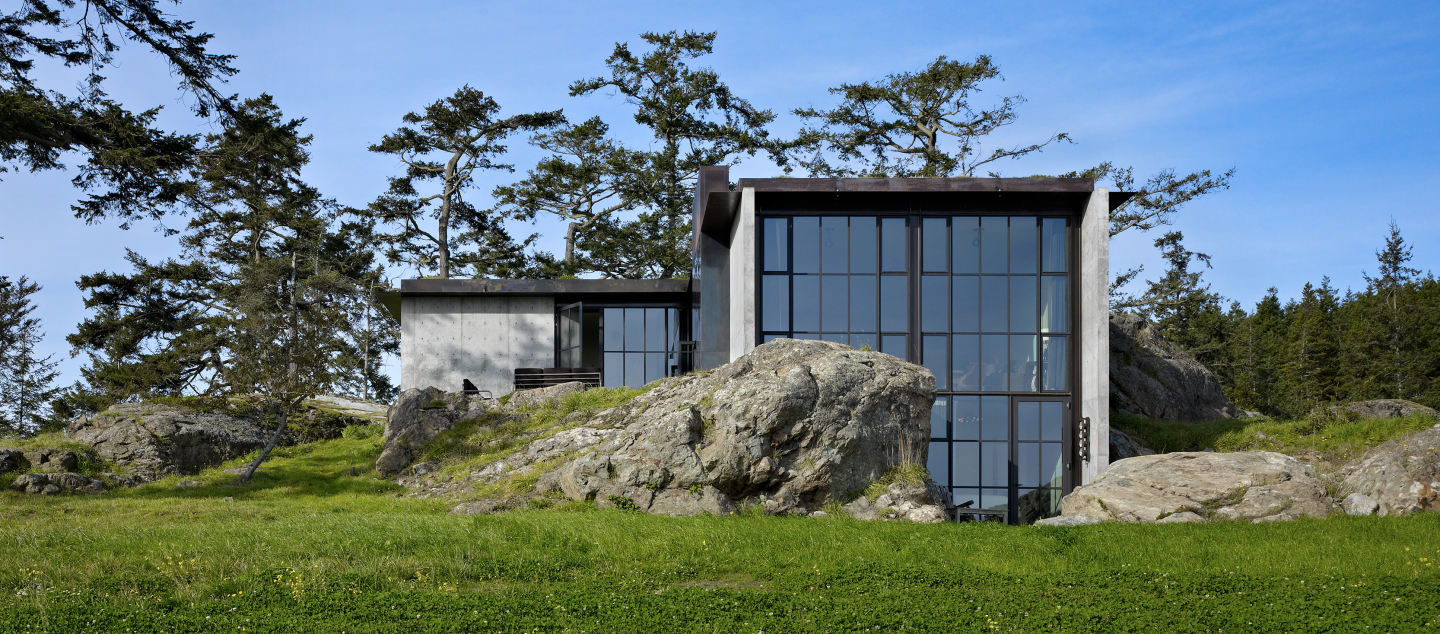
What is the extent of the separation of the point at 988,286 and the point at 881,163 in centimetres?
1709

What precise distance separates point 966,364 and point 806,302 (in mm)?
3248

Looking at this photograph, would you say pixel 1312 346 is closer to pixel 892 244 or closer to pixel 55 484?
pixel 892 244

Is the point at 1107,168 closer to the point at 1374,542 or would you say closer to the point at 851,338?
the point at 851,338

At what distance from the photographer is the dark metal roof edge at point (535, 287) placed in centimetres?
2448

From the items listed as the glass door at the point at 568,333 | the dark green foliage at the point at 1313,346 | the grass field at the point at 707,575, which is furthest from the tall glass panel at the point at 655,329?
the dark green foliage at the point at 1313,346

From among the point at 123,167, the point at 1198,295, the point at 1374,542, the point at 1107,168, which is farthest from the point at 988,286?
the point at 1198,295

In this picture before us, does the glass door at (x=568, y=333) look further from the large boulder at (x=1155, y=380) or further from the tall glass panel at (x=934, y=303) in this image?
the large boulder at (x=1155, y=380)

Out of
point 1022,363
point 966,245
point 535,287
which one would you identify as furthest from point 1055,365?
point 535,287

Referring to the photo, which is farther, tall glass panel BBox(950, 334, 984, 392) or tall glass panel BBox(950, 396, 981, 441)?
tall glass panel BBox(950, 334, 984, 392)

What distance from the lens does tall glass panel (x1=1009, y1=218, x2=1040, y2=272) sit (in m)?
17.8

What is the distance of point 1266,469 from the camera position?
12.6m

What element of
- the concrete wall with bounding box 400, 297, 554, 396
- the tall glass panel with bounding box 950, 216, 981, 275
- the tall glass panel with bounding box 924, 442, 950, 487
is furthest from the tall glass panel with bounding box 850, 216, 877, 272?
the concrete wall with bounding box 400, 297, 554, 396

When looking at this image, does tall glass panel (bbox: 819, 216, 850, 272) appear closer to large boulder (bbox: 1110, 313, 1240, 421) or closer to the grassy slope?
the grassy slope

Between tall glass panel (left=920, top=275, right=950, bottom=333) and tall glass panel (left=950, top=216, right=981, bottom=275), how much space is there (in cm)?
39
